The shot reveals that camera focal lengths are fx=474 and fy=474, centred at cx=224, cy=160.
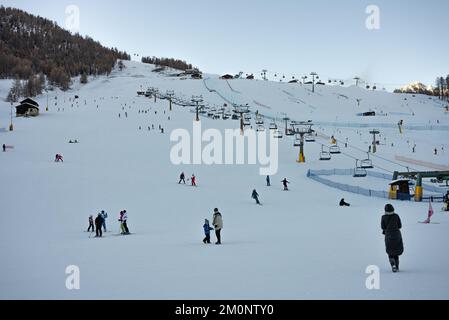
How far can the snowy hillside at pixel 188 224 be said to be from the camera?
7047mm

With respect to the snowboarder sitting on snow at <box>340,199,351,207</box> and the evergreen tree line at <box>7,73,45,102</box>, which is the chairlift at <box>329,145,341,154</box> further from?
the evergreen tree line at <box>7,73,45,102</box>

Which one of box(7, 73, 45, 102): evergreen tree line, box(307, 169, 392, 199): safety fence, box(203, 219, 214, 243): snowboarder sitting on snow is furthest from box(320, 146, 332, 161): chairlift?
box(7, 73, 45, 102): evergreen tree line

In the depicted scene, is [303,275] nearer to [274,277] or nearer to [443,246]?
[274,277]

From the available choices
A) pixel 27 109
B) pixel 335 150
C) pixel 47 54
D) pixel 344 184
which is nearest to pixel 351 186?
pixel 344 184

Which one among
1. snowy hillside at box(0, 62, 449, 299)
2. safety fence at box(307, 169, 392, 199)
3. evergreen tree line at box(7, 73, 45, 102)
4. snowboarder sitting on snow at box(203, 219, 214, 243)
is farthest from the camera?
evergreen tree line at box(7, 73, 45, 102)

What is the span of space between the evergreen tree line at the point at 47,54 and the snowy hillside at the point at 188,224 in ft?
307

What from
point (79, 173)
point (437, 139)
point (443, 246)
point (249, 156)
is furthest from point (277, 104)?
point (443, 246)

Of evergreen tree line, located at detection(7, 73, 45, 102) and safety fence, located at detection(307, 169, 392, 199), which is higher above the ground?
evergreen tree line, located at detection(7, 73, 45, 102)

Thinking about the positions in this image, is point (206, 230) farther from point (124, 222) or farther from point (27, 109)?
point (27, 109)

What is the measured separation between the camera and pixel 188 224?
623 inches

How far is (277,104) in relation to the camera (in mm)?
93500

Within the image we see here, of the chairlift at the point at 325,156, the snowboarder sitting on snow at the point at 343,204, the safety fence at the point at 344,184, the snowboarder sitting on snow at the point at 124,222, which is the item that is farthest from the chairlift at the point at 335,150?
the snowboarder sitting on snow at the point at 124,222

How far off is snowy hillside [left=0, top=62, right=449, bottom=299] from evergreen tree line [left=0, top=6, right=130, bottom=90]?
9365 cm

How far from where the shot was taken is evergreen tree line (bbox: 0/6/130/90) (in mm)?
135688
